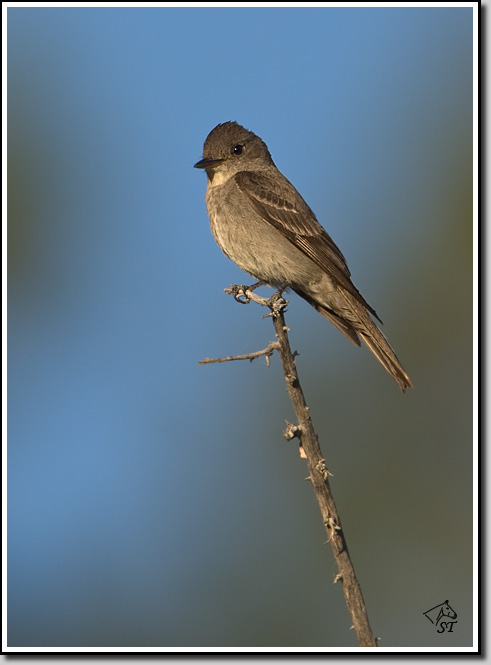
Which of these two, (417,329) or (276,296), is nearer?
(276,296)

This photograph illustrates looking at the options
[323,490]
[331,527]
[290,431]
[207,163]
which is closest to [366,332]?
[207,163]

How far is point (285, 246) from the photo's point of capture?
729cm

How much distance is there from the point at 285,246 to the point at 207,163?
1.32 m

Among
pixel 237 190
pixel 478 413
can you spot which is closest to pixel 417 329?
pixel 237 190

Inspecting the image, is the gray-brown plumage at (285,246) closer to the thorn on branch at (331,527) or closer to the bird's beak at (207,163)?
the bird's beak at (207,163)

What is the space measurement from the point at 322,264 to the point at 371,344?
86 centimetres

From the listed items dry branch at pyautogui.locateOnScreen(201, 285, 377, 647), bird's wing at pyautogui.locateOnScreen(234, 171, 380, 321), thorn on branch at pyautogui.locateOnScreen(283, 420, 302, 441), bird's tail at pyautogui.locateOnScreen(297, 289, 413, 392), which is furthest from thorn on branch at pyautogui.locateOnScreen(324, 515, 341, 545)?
bird's wing at pyautogui.locateOnScreen(234, 171, 380, 321)

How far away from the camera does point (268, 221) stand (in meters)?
7.37

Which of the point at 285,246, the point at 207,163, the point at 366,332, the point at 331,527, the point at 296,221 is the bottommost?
the point at 331,527

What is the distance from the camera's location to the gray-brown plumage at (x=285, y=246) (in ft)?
23.4

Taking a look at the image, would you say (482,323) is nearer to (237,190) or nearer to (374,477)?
(374,477)

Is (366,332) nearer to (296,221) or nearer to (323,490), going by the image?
(296,221)

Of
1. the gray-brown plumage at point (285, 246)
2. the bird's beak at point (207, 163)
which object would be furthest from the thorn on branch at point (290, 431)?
the bird's beak at point (207, 163)

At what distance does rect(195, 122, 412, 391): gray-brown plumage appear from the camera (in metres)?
7.13
